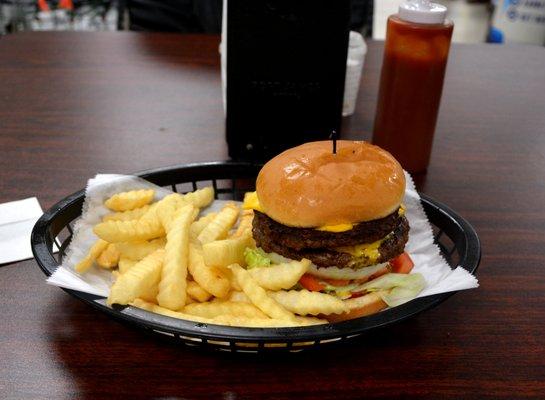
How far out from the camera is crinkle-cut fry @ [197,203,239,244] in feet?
3.63

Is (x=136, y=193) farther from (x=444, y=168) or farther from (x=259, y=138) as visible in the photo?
(x=444, y=168)

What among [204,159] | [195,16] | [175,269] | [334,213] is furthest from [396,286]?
[195,16]

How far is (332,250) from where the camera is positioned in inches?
40.1

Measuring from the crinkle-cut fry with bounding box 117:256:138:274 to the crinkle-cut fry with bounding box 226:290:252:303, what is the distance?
211mm

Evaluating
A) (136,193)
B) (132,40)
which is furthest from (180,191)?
(132,40)

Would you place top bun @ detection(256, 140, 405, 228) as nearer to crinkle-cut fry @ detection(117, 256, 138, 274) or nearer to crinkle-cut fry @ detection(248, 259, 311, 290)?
crinkle-cut fry @ detection(248, 259, 311, 290)

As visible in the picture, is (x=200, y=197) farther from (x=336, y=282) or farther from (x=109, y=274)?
(x=336, y=282)

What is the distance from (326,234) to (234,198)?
1.64 ft

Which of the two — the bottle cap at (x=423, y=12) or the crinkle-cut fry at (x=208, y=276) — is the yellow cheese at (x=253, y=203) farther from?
the bottle cap at (x=423, y=12)

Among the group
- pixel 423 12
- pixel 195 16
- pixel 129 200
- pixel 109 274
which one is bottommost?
pixel 109 274

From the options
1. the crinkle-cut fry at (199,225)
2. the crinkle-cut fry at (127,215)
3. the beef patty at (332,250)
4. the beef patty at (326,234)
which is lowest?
the crinkle-cut fry at (199,225)

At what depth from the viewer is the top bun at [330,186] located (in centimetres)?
98

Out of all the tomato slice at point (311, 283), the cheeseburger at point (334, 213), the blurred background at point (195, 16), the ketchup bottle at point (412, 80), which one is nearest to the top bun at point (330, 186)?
the cheeseburger at point (334, 213)

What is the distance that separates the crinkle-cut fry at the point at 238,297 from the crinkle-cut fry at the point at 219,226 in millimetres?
132
